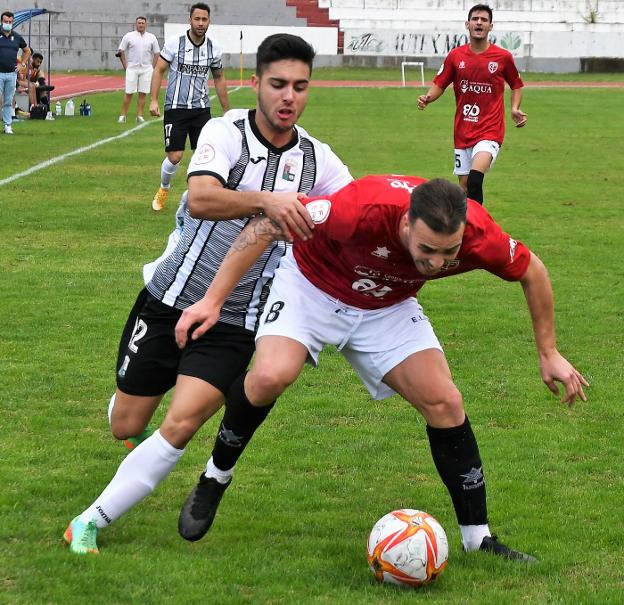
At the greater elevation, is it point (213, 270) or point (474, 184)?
point (213, 270)

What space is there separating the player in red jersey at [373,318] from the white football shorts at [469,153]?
27.2 feet

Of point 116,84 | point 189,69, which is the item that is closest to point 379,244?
point 189,69

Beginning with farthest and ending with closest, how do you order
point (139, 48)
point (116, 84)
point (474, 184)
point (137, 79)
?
point (116, 84), point (139, 48), point (137, 79), point (474, 184)

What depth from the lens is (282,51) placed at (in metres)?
5.07

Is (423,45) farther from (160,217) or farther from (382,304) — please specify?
Result: (382,304)

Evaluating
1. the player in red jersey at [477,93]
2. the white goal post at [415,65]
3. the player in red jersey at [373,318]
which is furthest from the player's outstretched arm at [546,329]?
the white goal post at [415,65]

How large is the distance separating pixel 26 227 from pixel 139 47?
54.2ft

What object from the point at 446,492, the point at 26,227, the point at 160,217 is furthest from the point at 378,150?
the point at 446,492

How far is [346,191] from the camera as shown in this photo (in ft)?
15.5

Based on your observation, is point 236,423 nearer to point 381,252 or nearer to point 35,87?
point 381,252

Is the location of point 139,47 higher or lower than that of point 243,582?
higher

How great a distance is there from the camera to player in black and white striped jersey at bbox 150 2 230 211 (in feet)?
46.7

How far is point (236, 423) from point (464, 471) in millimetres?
971

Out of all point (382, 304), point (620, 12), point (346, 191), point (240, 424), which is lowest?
Answer: point (240, 424)
